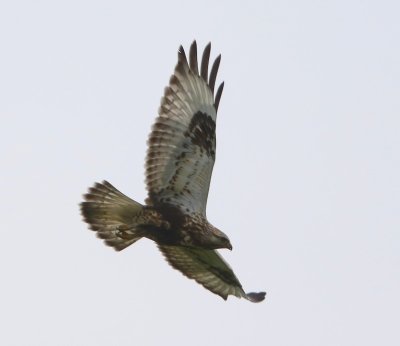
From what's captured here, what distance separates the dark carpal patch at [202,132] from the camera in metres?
13.8

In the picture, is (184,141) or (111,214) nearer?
(184,141)

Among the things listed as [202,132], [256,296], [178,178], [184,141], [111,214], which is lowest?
[256,296]

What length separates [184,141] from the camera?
13.8 meters

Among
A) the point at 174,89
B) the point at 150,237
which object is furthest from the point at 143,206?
the point at 174,89

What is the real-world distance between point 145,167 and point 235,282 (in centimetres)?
218

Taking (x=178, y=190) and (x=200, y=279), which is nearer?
(x=178, y=190)

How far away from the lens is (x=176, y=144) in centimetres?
1377

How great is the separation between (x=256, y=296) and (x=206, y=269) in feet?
2.59

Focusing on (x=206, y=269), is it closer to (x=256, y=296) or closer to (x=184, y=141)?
(x=256, y=296)

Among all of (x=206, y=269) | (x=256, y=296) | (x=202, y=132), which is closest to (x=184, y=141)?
(x=202, y=132)

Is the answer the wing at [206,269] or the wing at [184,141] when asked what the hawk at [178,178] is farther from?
the wing at [206,269]

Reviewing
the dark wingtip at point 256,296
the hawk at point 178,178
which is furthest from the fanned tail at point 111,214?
the dark wingtip at point 256,296

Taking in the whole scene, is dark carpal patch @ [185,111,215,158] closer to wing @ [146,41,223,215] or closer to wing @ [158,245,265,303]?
wing @ [146,41,223,215]

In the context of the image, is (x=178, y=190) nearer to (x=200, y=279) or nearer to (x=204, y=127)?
(x=204, y=127)
